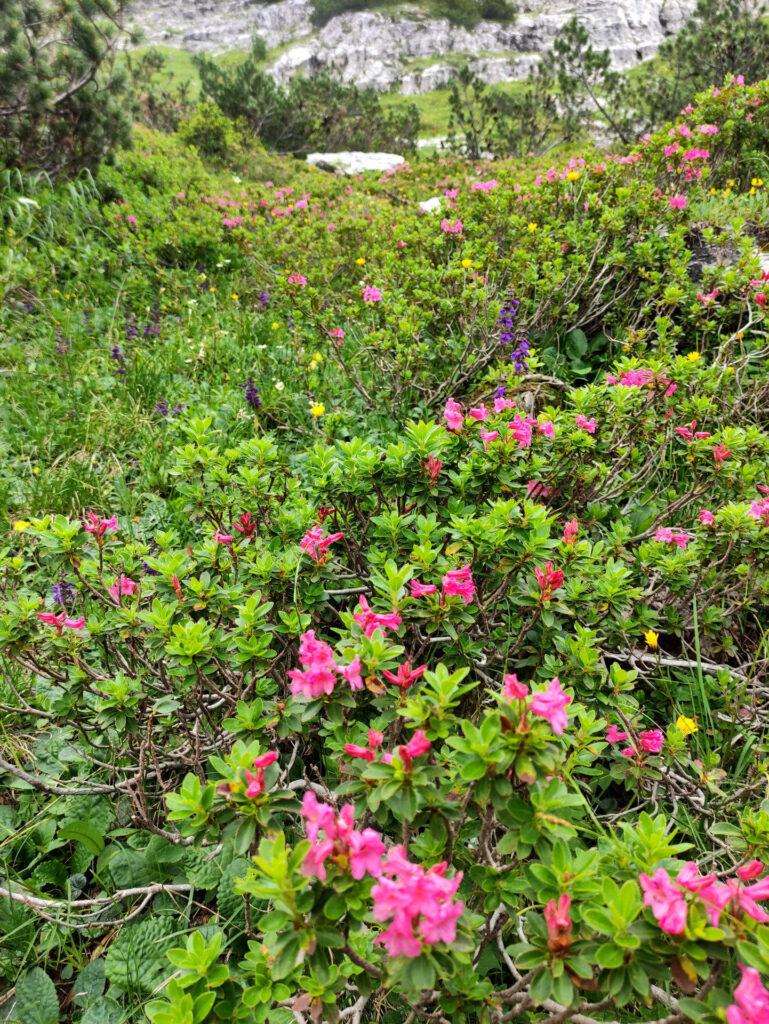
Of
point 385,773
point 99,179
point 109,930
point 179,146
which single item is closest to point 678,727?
point 385,773

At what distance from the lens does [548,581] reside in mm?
1522

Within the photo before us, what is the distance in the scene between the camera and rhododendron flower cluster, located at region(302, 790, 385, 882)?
0.84 m

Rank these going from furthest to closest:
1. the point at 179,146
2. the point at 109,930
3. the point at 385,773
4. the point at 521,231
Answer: the point at 179,146, the point at 521,231, the point at 109,930, the point at 385,773

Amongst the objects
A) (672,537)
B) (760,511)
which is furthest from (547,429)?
(760,511)

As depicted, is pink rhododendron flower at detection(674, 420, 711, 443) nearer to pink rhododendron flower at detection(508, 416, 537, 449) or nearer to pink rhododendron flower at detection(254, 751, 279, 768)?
pink rhododendron flower at detection(508, 416, 537, 449)

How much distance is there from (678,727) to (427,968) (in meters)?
1.16

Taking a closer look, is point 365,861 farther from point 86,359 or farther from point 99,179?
point 99,179

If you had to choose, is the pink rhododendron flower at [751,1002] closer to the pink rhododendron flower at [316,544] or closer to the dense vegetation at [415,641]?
the dense vegetation at [415,641]

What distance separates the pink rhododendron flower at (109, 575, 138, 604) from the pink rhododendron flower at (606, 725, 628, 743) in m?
1.48

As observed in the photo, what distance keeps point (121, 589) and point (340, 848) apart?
1.27m

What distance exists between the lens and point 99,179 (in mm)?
6879

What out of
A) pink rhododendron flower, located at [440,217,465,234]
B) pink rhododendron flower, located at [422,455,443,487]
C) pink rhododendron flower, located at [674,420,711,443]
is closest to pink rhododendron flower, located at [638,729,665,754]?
pink rhododendron flower, located at [422,455,443,487]

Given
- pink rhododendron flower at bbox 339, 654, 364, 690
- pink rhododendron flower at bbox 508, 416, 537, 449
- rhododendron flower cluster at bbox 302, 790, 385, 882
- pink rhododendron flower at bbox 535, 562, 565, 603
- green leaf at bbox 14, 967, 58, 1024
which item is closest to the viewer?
rhododendron flower cluster at bbox 302, 790, 385, 882

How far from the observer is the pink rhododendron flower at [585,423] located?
209cm
